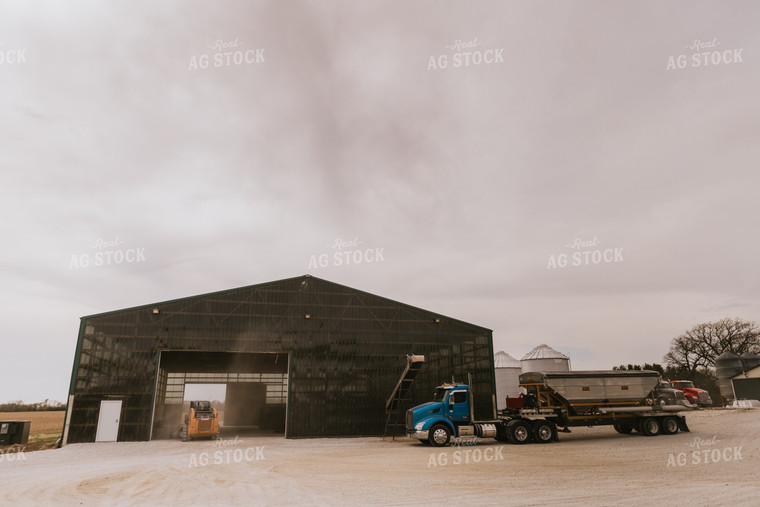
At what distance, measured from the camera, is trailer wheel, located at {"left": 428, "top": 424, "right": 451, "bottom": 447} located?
21547 mm

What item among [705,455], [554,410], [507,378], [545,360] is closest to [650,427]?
[554,410]

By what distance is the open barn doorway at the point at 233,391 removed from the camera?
40.8 meters

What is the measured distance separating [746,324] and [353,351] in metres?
72.6

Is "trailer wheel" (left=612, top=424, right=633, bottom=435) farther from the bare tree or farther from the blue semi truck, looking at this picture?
the bare tree

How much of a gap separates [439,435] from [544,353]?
2545 cm

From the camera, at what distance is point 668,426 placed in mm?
23766

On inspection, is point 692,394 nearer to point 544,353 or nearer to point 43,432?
point 544,353

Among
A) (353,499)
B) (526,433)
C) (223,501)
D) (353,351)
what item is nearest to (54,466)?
(223,501)

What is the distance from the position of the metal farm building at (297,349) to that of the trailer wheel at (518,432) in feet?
24.8

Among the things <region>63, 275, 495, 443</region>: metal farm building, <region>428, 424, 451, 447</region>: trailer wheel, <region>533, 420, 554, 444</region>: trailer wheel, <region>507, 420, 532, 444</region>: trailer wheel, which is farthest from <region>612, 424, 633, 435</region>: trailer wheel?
<region>428, 424, 451, 447</region>: trailer wheel

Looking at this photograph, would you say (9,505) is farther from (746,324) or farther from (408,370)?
(746,324)

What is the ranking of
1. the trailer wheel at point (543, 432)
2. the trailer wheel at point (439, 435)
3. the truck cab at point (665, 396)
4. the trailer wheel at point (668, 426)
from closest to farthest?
1. the trailer wheel at point (439, 435)
2. the trailer wheel at point (543, 432)
3. the trailer wheel at point (668, 426)
4. the truck cab at point (665, 396)

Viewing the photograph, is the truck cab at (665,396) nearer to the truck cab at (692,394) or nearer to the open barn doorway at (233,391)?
the truck cab at (692,394)

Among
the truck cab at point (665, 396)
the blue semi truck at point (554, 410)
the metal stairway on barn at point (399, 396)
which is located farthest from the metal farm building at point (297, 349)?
the truck cab at point (665, 396)
